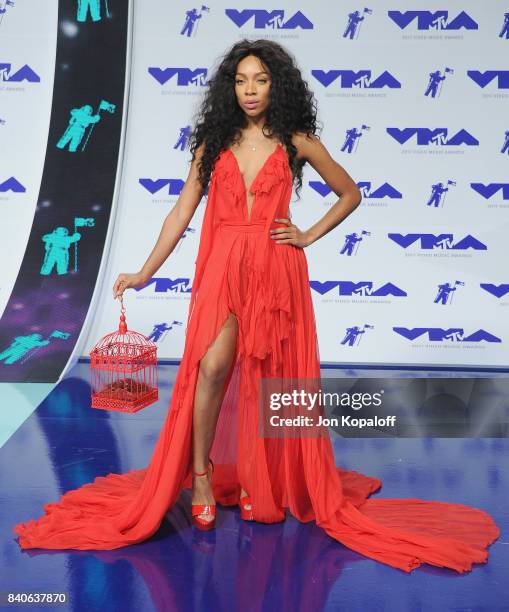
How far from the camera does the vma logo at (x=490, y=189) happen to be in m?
5.92

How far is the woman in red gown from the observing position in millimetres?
3018

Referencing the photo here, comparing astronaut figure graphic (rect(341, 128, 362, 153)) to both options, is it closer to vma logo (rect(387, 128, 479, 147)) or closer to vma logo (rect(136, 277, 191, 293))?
vma logo (rect(387, 128, 479, 147))

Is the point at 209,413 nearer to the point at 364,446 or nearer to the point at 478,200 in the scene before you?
the point at 364,446

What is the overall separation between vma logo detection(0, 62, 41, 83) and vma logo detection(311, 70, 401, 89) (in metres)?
2.06

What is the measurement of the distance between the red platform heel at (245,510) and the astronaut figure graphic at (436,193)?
3.37 m

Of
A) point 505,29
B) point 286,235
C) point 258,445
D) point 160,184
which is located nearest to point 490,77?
point 505,29

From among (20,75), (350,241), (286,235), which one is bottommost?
(350,241)

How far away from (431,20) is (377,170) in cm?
113

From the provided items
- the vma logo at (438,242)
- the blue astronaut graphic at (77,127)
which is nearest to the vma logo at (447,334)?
the vma logo at (438,242)

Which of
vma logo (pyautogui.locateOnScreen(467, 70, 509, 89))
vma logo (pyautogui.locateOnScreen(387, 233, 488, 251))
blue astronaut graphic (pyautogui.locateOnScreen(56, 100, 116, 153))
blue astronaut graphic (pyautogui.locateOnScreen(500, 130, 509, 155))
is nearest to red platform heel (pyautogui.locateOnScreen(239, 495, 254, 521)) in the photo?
vma logo (pyautogui.locateOnScreen(387, 233, 488, 251))

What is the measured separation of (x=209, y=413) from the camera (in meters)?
3.10

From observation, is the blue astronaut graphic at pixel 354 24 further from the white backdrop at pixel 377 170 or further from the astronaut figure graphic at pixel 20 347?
the astronaut figure graphic at pixel 20 347

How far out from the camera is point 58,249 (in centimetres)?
589

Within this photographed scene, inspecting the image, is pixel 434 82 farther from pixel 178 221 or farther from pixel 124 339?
pixel 178 221
